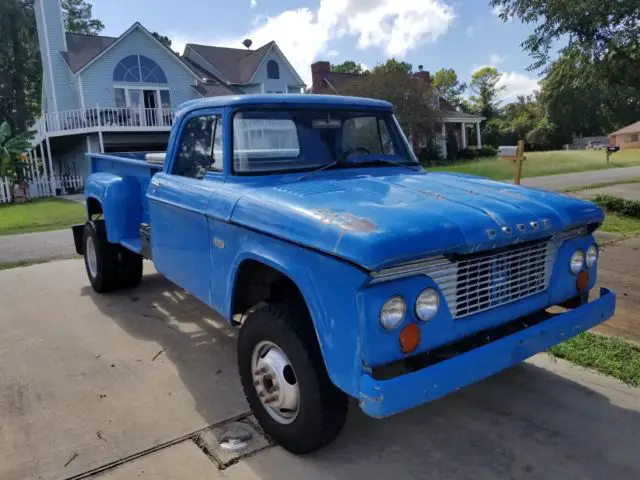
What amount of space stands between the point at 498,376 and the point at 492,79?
6346 centimetres

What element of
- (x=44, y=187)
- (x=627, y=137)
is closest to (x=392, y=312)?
(x=44, y=187)

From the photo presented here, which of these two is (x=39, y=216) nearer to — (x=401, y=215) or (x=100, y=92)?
(x=100, y=92)

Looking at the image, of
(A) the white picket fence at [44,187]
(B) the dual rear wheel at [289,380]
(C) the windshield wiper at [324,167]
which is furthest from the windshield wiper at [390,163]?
(A) the white picket fence at [44,187]

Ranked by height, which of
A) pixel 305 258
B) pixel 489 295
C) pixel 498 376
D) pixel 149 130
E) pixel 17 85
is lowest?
pixel 498 376

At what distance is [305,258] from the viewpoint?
2.78m

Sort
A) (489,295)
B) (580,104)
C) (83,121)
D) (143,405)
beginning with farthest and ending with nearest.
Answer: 1. (580,104)
2. (83,121)
3. (143,405)
4. (489,295)

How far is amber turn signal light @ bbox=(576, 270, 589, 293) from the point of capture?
347cm

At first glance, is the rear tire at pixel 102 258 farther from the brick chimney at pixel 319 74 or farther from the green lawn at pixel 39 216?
the brick chimney at pixel 319 74

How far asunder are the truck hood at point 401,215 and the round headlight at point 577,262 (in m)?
0.21

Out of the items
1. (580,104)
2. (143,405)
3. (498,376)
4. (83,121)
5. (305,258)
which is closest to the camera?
(305,258)

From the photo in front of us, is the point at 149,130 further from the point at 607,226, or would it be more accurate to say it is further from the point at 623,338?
the point at 623,338

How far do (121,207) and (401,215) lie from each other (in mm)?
3690

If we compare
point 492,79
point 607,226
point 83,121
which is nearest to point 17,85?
point 83,121

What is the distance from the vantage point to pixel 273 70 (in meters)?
32.8
